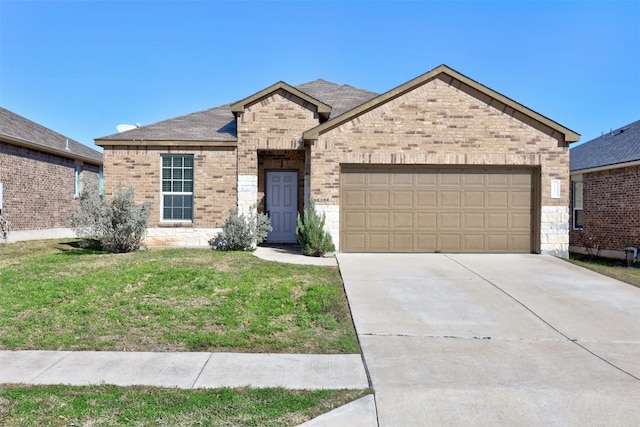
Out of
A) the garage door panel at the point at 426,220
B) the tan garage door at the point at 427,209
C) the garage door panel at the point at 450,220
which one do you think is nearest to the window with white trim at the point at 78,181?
the tan garage door at the point at 427,209

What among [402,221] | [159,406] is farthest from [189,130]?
[159,406]

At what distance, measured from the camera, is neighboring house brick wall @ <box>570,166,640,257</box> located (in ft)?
44.9

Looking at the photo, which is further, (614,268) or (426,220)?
(426,220)

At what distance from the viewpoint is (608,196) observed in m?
14.8

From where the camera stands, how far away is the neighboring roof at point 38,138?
16016mm

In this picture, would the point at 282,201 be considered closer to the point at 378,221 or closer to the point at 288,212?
the point at 288,212

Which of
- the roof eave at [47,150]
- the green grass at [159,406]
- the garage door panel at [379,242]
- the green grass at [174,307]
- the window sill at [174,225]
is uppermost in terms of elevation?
the roof eave at [47,150]

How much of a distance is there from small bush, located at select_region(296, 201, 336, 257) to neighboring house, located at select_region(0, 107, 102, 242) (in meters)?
12.1

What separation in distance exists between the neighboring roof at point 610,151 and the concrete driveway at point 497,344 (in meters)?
7.07

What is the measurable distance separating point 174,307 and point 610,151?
55.4ft

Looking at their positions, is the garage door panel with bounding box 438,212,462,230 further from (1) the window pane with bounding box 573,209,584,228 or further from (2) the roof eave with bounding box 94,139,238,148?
(1) the window pane with bounding box 573,209,584,228

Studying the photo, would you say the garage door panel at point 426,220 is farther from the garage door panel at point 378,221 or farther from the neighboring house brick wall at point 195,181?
the neighboring house brick wall at point 195,181

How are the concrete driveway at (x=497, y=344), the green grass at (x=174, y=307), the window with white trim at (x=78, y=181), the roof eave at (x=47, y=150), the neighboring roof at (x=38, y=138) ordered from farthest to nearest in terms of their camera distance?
1. the window with white trim at (x=78, y=181)
2. the neighboring roof at (x=38, y=138)
3. the roof eave at (x=47, y=150)
4. the green grass at (x=174, y=307)
5. the concrete driveway at (x=497, y=344)

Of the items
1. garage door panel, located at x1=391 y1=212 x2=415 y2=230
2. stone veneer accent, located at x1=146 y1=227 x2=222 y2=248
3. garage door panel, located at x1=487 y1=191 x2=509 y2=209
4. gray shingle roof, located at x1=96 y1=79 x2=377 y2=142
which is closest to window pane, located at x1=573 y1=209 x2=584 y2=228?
garage door panel, located at x1=487 y1=191 x2=509 y2=209
